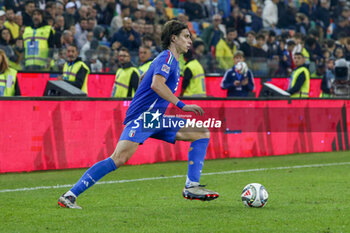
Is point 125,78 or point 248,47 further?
point 248,47

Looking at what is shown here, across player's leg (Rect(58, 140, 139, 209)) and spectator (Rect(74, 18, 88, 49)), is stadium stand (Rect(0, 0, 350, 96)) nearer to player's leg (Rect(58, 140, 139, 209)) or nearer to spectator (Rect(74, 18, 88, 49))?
spectator (Rect(74, 18, 88, 49))

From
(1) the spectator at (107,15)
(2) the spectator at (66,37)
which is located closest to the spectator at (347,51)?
(1) the spectator at (107,15)

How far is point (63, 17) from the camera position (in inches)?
743

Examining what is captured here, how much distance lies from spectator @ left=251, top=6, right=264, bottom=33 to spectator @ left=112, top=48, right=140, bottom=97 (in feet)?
37.9

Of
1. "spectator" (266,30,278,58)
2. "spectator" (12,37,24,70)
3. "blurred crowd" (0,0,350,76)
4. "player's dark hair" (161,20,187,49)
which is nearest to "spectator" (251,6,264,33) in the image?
"blurred crowd" (0,0,350,76)

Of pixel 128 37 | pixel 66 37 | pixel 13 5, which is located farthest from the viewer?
pixel 13 5

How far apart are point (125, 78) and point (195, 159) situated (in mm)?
7143

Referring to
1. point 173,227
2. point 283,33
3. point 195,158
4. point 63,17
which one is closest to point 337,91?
point 283,33

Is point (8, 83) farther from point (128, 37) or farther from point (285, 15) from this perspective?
point (285, 15)

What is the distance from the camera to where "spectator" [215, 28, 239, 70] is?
64.4 ft

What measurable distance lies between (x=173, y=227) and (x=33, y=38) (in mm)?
11197

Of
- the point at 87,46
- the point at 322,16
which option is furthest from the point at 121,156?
the point at 322,16

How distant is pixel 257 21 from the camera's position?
26.0 m

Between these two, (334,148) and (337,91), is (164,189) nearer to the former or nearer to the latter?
(334,148)
